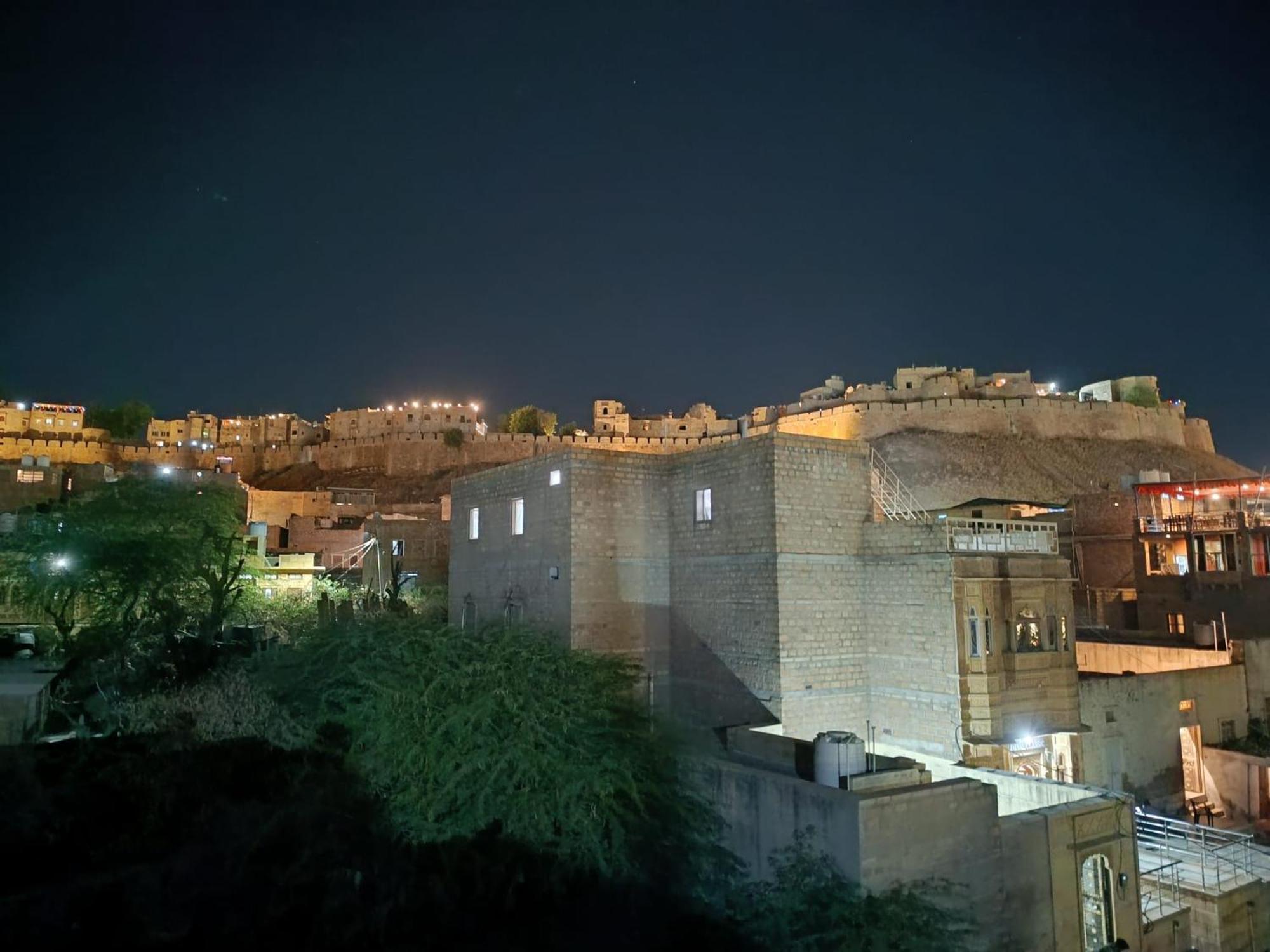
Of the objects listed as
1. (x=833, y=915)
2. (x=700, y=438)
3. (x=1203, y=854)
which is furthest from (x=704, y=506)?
(x=700, y=438)

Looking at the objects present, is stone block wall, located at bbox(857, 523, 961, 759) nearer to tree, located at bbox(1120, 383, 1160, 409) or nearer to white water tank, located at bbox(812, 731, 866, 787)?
white water tank, located at bbox(812, 731, 866, 787)

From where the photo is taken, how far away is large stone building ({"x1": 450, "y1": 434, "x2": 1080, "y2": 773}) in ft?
47.0

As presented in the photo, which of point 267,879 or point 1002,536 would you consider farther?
point 1002,536

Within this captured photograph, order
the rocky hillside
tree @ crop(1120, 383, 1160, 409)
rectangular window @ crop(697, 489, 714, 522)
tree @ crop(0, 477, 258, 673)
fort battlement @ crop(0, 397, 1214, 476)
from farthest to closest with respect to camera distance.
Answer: tree @ crop(1120, 383, 1160, 409), fort battlement @ crop(0, 397, 1214, 476), the rocky hillside, tree @ crop(0, 477, 258, 673), rectangular window @ crop(697, 489, 714, 522)

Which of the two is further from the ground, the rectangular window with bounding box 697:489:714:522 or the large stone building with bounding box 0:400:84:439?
Answer: the large stone building with bounding box 0:400:84:439

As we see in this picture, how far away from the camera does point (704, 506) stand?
1647cm

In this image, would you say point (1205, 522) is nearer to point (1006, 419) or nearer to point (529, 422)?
point (1006, 419)

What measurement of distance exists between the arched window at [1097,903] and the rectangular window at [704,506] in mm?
8087

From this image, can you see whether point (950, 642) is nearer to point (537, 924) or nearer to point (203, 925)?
point (537, 924)

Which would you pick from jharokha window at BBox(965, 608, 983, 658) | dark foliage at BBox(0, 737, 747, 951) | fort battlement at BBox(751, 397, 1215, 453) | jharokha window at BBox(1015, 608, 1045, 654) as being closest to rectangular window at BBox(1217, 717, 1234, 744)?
jharokha window at BBox(1015, 608, 1045, 654)

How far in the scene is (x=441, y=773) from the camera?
37.5 feet

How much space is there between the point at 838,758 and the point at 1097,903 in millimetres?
4646

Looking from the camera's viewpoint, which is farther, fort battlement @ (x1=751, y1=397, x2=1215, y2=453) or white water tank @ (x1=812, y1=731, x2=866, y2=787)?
fort battlement @ (x1=751, y1=397, x2=1215, y2=453)

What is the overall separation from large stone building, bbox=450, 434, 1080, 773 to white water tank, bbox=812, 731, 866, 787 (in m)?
2.89
